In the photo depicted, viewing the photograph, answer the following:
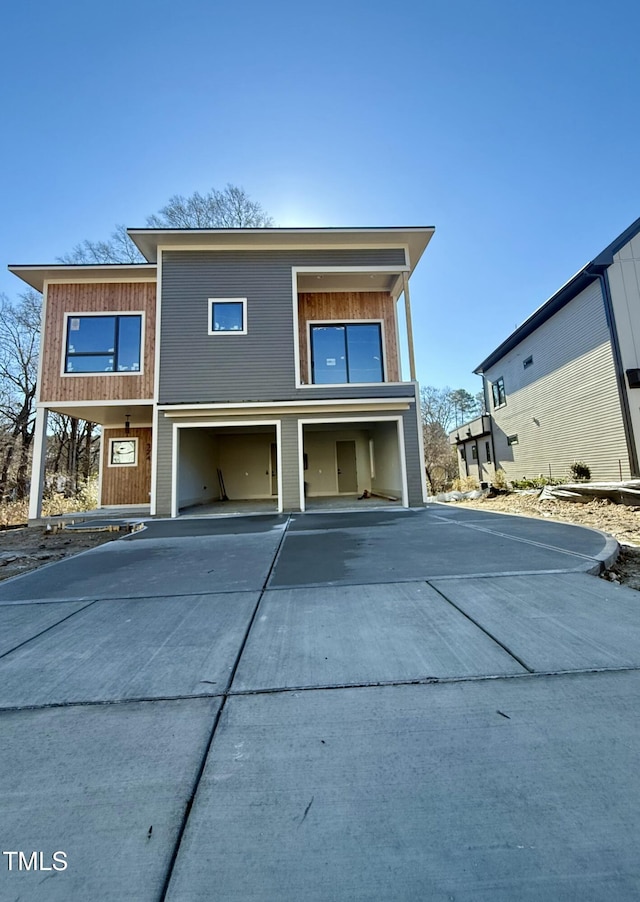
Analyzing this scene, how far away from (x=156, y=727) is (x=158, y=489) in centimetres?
871

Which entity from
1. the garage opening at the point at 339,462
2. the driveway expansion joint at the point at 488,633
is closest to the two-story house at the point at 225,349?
the garage opening at the point at 339,462

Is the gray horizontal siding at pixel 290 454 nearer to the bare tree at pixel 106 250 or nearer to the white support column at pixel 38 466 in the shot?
the white support column at pixel 38 466

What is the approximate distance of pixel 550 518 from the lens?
7.61 m

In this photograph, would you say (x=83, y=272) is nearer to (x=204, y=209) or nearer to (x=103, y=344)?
(x=103, y=344)

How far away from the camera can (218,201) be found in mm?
16562

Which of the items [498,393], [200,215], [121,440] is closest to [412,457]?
[121,440]

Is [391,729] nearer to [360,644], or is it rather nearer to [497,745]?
[497,745]

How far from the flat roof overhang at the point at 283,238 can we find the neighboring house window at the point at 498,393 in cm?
1036

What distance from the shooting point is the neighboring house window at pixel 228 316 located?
10289mm

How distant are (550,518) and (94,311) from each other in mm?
12697

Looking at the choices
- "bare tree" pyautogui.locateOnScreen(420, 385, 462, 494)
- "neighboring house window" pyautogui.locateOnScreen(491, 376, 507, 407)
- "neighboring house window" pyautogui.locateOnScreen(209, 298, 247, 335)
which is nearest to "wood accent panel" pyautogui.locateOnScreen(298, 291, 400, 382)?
"neighboring house window" pyautogui.locateOnScreen(209, 298, 247, 335)

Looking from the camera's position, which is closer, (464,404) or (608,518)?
(608,518)

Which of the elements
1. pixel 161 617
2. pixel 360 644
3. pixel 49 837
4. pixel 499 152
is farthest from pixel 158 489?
pixel 499 152

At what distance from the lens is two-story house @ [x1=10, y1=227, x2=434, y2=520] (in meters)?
9.91
